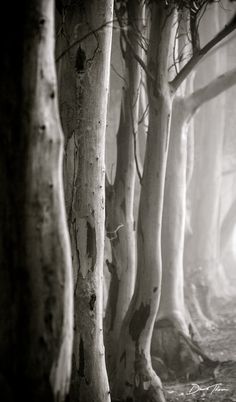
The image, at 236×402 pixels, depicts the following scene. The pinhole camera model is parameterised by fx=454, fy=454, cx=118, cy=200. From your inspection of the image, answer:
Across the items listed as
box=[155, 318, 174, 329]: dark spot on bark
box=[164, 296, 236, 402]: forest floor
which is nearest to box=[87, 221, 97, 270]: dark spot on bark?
box=[164, 296, 236, 402]: forest floor

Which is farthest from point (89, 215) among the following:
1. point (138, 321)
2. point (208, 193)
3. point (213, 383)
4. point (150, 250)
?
point (208, 193)

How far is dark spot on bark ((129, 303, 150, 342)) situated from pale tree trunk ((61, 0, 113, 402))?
1.18 meters

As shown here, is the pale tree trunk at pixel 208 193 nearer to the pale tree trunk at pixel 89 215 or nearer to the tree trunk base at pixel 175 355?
the tree trunk base at pixel 175 355

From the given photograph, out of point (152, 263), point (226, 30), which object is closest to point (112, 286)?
point (152, 263)

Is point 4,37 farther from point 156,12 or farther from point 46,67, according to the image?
point 156,12

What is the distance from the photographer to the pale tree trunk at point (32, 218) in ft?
7.78

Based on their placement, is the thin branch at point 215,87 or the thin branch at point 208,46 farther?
the thin branch at point 215,87

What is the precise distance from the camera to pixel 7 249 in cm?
247

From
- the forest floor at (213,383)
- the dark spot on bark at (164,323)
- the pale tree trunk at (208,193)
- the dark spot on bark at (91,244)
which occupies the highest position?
the pale tree trunk at (208,193)

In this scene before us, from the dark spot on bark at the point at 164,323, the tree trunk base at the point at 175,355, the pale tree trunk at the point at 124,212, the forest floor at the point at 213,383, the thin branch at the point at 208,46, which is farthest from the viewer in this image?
the dark spot on bark at the point at 164,323

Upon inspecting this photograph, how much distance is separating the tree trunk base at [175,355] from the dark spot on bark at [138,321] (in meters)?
1.50

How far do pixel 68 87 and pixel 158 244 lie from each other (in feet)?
6.99

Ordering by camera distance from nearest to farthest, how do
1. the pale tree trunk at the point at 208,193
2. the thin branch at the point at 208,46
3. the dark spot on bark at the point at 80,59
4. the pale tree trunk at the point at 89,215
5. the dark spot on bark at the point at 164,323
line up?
1. the pale tree trunk at the point at 89,215
2. the dark spot on bark at the point at 80,59
3. the thin branch at the point at 208,46
4. the dark spot on bark at the point at 164,323
5. the pale tree trunk at the point at 208,193

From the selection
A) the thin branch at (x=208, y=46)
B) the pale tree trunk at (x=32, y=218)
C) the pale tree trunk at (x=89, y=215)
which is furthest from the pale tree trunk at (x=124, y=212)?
the pale tree trunk at (x=32, y=218)
